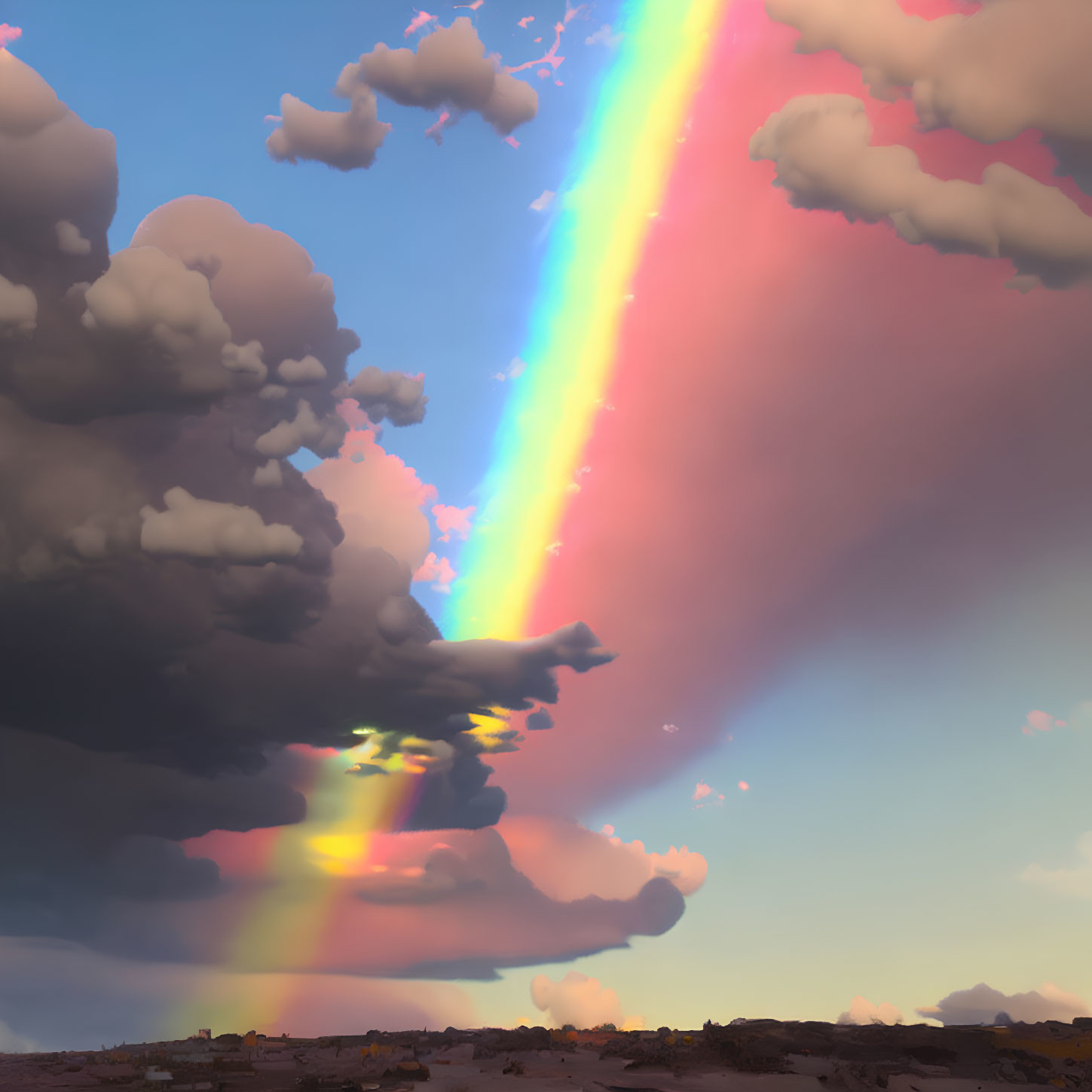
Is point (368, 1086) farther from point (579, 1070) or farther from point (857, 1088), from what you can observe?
point (857, 1088)

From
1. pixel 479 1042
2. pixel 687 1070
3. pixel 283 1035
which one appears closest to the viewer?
pixel 687 1070

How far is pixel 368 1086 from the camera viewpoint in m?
37.1

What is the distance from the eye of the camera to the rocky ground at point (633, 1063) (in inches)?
1500

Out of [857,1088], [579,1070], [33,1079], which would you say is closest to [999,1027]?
[857,1088]

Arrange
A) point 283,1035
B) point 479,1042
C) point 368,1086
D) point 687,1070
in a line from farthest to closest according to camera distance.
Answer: point 283,1035 → point 479,1042 → point 687,1070 → point 368,1086

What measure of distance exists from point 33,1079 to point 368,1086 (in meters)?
15.7

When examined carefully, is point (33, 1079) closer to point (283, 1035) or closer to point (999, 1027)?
point (283, 1035)

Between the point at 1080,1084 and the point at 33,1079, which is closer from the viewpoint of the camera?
the point at 1080,1084

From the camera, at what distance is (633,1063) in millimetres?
41844

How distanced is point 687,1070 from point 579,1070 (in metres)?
4.24

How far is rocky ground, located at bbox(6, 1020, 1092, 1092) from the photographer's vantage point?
3809 cm

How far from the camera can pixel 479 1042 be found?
5238 cm

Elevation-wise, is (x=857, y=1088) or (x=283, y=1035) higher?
(x=283, y=1035)

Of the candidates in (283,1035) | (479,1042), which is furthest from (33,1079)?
(283,1035)
